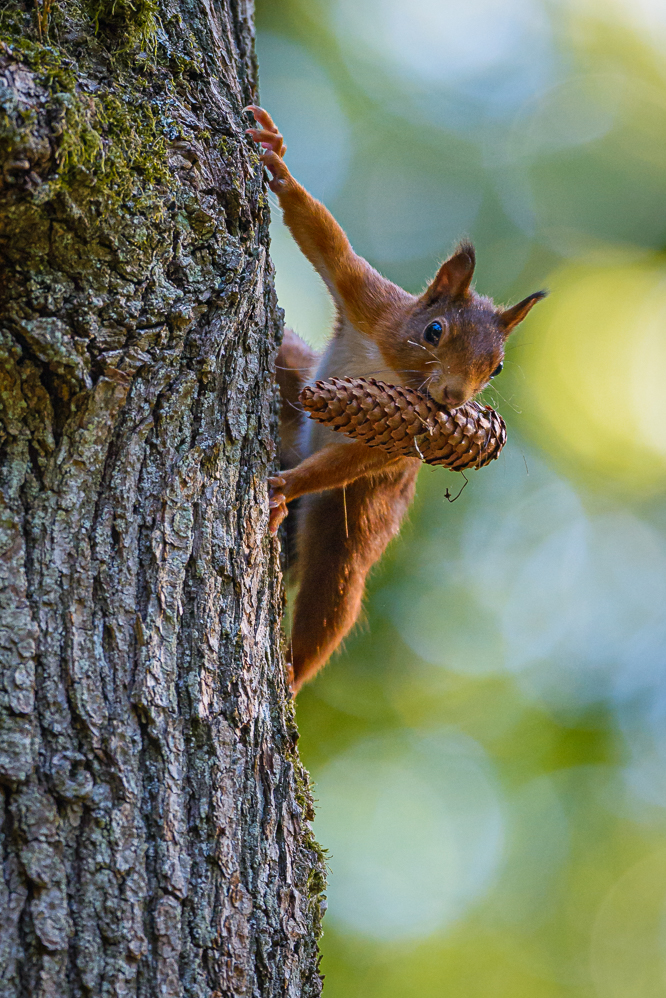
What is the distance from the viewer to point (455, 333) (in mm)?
2908

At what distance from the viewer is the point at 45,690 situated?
131 centimetres

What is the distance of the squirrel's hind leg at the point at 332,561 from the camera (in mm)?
2904

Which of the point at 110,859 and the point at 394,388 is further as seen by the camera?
the point at 394,388

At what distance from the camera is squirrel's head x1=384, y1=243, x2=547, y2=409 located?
2875mm

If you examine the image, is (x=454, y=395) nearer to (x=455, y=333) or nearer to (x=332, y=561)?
(x=455, y=333)

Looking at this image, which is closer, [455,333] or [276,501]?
[276,501]

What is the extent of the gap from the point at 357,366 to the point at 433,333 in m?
0.32

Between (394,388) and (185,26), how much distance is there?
0.94 m

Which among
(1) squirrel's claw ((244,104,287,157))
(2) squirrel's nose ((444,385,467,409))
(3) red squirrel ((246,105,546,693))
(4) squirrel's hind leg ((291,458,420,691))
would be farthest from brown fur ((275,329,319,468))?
(1) squirrel's claw ((244,104,287,157))

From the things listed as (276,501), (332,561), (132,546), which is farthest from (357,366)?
(132,546)

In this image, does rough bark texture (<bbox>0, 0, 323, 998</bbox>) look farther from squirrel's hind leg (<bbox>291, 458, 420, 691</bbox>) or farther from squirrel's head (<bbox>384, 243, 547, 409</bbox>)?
squirrel's head (<bbox>384, 243, 547, 409</bbox>)

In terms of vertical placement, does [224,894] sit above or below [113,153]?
below

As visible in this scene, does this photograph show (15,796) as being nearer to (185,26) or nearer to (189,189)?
(189,189)

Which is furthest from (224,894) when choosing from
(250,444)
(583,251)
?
(583,251)
